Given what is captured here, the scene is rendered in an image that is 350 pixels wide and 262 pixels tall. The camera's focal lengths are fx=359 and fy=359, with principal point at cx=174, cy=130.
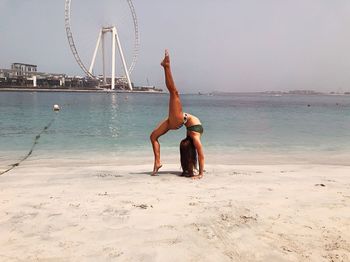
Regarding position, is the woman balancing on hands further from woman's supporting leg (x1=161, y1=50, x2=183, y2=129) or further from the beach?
the beach

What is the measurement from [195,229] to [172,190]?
6.73 ft

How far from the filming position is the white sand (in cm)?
419

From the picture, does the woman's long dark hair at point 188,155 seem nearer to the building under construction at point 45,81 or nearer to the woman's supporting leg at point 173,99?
the woman's supporting leg at point 173,99

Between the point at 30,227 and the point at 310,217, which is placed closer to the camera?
the point at 30,227

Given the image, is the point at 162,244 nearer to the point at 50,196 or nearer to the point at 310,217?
the point at 310,217

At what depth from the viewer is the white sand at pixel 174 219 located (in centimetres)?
419

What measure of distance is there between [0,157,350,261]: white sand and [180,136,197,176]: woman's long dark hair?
0.48 meters

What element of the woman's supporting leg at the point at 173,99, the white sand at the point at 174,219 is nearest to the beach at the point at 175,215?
the white sand at the point at 174,219

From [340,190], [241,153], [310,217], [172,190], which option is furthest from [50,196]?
[241,153]

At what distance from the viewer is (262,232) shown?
473 cm

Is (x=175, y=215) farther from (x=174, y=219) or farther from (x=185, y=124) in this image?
(x=185, y=124)

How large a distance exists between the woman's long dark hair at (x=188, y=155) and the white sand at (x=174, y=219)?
0.48 meters

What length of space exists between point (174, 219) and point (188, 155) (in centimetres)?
307

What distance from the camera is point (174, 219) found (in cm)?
517
